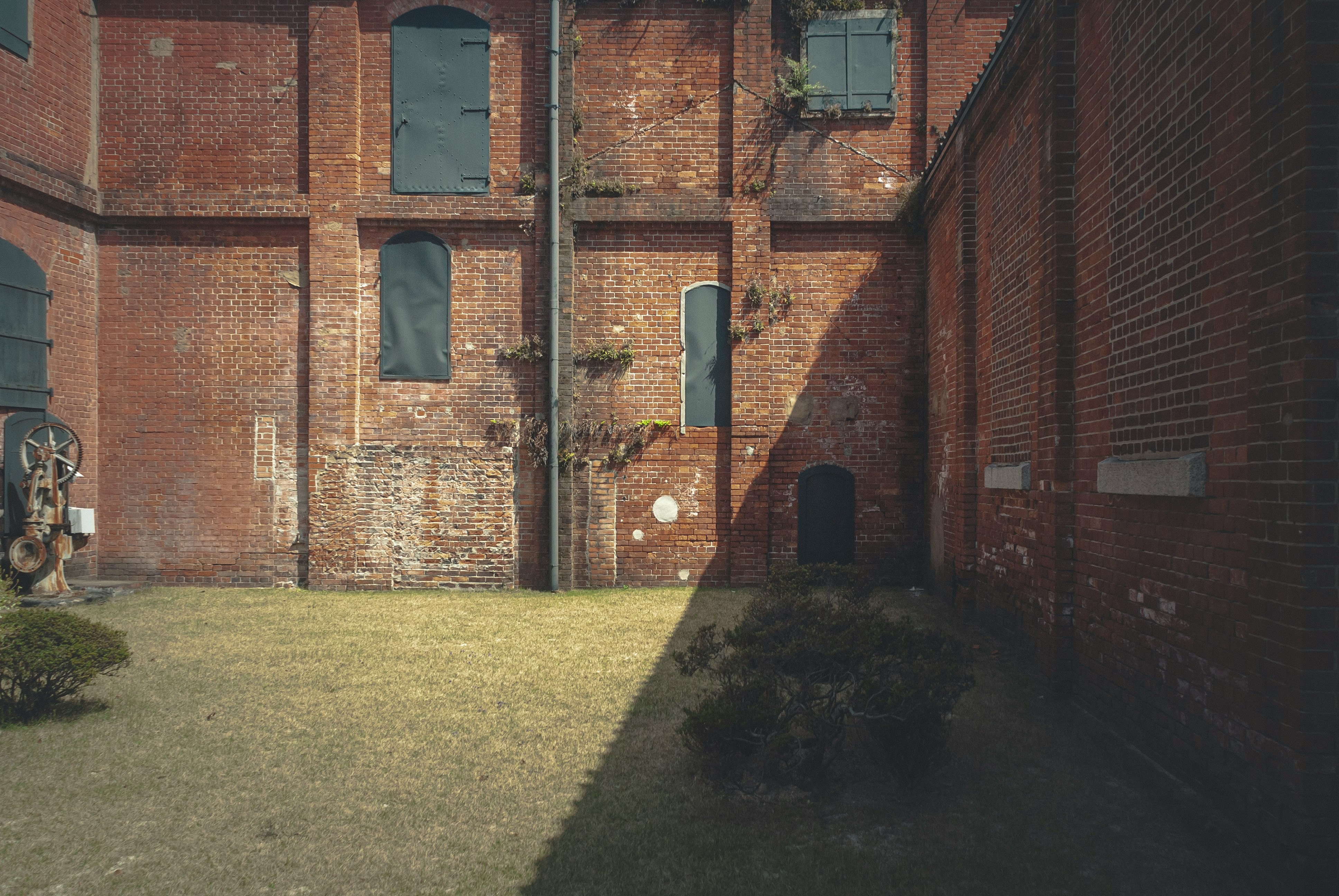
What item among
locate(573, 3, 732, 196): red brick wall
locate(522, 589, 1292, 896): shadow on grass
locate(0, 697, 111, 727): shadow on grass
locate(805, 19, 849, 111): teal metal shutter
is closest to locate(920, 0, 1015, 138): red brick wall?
locate(805, 19, 849, 111): teal metal shutter

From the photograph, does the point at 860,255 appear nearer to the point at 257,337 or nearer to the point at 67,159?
the point at 257,337

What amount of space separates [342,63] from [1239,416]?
36.0 feet

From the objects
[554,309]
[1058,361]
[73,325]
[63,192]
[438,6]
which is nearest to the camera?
[1058,361]

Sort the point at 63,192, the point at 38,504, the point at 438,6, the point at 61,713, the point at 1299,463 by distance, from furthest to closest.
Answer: the point at 438,6, the point at 63,192, the point at 38,504, the point at 61,713, the point at 1299,463

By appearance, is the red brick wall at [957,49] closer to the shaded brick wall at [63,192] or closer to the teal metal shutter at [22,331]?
the shaded brick wall at [63,192]

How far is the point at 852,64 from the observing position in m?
10.0

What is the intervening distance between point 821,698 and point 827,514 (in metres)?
6.33

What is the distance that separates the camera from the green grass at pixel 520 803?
312 cm

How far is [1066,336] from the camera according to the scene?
527cm

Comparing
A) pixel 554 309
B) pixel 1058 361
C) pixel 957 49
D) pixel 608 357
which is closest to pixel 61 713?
pixel 554 309

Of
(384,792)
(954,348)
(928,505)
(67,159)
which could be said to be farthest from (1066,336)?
(67,159)

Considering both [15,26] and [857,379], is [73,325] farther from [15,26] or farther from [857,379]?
[857,379]

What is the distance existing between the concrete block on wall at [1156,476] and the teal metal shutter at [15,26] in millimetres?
12749

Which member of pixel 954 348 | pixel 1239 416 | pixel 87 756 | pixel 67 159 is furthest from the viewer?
pixel 67 159
